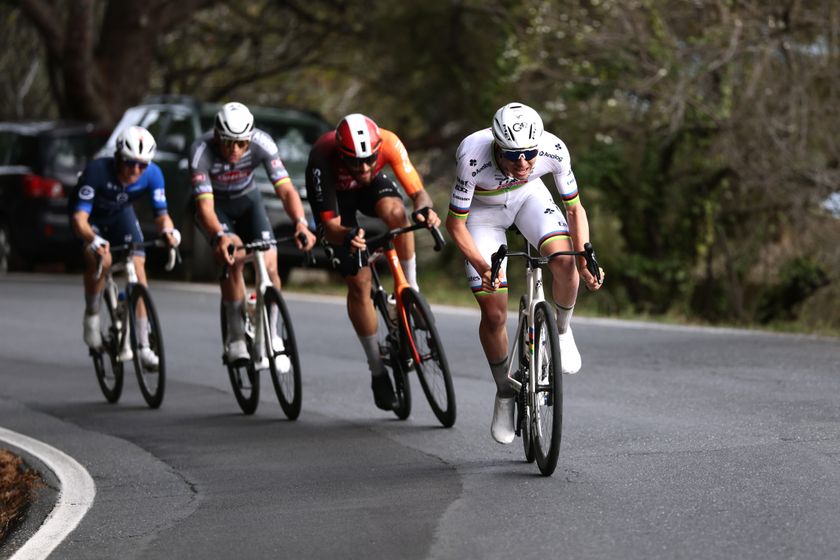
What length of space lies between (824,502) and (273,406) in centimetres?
514

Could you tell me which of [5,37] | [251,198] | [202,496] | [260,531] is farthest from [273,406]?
[5,37]

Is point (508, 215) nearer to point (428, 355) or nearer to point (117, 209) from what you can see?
point (428, 355)

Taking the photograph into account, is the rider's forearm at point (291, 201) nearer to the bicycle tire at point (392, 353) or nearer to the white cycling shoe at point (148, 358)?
the bicycle tire at point (392, 353)

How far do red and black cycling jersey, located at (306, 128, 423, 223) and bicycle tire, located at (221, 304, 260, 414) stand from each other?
5.05ft

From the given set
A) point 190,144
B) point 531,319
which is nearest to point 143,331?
point 531,319

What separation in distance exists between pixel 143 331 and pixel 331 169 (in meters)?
2.41

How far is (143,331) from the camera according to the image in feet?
37.4

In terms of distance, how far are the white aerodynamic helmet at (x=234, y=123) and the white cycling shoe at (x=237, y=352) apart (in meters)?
1.40

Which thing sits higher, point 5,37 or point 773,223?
point 5,37

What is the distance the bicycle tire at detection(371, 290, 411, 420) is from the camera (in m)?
9.86

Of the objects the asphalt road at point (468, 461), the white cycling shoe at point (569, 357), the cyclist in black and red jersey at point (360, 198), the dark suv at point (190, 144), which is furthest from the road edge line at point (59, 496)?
the dark suv at point (190, 144)

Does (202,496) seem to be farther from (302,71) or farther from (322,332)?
(302,71)

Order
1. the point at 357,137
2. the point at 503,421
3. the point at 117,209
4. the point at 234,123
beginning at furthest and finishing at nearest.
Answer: the point at 117,209, the point at 234,123, the point at 357,137, the point at 503,421

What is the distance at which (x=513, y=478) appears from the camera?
26.0 feet
